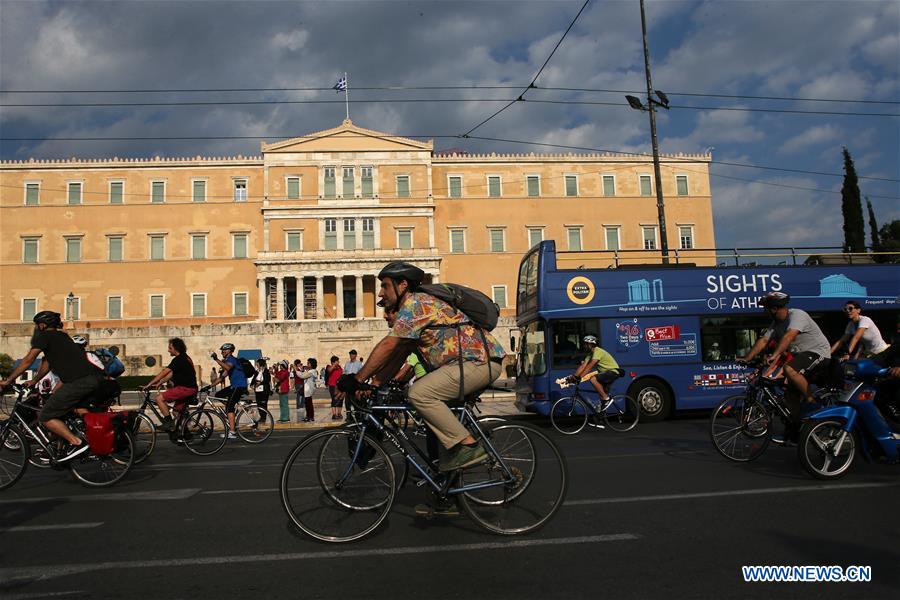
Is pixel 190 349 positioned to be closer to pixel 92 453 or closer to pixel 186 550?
pixel 92 453

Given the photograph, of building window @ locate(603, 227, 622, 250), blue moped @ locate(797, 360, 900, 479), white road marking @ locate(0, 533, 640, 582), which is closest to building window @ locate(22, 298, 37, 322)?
building window @ locate(603, 227, 622, 250)

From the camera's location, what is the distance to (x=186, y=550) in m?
4.43

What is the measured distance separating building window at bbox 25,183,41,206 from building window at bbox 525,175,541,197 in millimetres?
41080

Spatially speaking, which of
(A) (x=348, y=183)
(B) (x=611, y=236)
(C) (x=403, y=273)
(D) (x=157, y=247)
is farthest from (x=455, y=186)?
(C) (x=403, y=273)

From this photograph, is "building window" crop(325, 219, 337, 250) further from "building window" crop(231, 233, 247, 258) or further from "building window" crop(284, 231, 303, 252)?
"building window" crop(231, 233, 247, 258)

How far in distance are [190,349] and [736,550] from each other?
48.4 metres

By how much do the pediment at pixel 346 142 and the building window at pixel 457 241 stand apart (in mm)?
7824

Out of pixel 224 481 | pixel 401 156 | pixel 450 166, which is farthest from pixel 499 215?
pixel 224 481

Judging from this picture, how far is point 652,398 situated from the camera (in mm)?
14867

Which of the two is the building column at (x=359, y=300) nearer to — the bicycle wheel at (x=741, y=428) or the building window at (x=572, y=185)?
the building window at (x=572, y=185)

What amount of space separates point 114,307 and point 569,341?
51188mm

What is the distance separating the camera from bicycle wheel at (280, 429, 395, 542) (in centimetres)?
451

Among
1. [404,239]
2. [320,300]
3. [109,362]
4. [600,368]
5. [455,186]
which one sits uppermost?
[455,186]

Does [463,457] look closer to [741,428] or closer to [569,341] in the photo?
[741,428]
